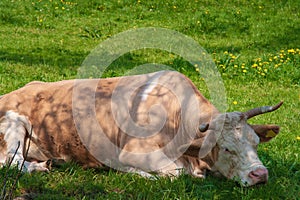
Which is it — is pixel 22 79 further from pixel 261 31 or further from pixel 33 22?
pixel 261 31

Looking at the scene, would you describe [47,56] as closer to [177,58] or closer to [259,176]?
[177,58]

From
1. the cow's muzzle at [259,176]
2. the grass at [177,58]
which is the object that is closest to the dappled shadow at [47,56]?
the grass at [177,58]

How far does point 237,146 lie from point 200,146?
392 millimetres

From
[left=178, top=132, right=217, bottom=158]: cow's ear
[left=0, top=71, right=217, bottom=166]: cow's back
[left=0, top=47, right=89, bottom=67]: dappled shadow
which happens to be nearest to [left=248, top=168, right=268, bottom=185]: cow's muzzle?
[left=178, top=132, right=217, bottom=158]: cow's ear

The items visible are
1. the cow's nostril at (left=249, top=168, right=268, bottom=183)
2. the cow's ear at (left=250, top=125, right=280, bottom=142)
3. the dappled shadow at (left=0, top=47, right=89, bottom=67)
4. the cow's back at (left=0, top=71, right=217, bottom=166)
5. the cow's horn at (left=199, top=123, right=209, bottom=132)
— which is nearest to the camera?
the cow's nostril at (left=249, top=168, right=268, bottom=183)

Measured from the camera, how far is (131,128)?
6.35 m

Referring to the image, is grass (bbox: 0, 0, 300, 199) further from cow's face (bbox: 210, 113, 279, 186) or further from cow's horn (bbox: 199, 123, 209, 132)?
cow's horn (bbox: 199, 123, 209, 132)

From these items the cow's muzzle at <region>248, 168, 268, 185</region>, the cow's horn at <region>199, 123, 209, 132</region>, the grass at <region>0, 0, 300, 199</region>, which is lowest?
the grass at <region>0, 0, 300, 199</region>

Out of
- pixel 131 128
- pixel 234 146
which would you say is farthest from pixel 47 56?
pixel 234 146

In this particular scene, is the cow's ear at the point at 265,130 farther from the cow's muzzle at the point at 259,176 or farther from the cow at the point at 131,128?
the cow's muzzle at the point at 259,176

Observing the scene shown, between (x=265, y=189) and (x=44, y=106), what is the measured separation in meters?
2.64

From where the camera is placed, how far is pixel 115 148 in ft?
21.1

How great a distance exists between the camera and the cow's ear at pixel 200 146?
586cm

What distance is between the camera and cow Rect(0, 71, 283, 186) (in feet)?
19.3
